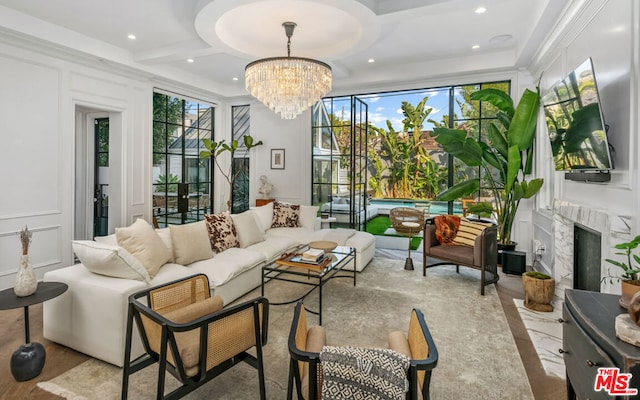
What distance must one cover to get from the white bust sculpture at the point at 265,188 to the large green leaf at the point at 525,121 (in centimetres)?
436

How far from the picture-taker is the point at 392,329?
2.97 meters

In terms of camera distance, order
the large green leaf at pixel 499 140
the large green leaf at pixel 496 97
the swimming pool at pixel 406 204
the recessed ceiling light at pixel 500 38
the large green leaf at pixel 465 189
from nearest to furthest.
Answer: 1. the recessed ceiling light at pixel 500 38
2. the large green leaf at pixel 496 97
3. the large green leaf at pixel 499 140
4. the large green leaf at pixel 465 189
5. the swimming pool at pixel 406 204

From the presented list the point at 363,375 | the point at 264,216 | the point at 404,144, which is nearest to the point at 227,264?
the point at 264,216

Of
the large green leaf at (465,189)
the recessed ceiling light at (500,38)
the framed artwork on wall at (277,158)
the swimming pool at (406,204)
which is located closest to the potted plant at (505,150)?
the large green leaf at (465,189)

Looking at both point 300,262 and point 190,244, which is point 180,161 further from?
point 300,262

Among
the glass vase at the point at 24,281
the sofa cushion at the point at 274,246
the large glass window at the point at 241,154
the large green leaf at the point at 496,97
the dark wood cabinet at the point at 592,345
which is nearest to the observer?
the dark wood cabinet at the point at 592,345

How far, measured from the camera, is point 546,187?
14.5 feet

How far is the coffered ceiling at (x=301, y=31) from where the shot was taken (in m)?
3.21

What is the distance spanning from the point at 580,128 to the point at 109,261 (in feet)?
12.6

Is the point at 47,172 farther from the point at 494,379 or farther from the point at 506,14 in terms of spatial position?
the point at 506,14

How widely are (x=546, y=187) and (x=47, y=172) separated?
6548 mm

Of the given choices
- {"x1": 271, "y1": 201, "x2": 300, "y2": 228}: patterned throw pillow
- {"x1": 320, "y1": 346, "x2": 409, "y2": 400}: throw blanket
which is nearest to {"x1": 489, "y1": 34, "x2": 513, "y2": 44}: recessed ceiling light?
{"x1": 271, "y1": 201, "x2": 300, "y2": 228}: patterned throw pillow

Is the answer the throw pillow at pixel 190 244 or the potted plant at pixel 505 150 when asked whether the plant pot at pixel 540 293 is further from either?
the throw pillow at pixel 190 244

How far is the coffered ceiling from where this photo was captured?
126 inches
